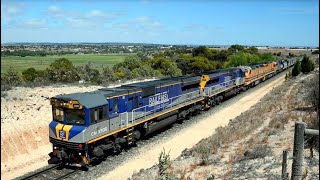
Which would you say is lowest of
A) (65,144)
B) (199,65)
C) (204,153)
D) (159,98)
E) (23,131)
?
(23,131)

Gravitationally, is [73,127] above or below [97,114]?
below

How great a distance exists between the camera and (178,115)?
2512 cm

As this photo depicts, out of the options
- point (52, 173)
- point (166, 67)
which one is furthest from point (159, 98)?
point (166, 67)

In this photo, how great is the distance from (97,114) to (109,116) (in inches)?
40.7

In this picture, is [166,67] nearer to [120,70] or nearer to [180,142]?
[120,70]

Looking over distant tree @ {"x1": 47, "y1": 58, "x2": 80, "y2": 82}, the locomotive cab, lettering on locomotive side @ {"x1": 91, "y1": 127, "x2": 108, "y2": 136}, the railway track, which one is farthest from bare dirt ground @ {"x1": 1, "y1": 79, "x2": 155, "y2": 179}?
distant tree @ {"x1": 47, "y1": 58, "x2": 80, "y2": 82}

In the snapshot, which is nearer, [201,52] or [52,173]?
[52,173]

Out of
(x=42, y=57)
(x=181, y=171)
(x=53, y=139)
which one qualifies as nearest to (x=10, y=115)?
(x=53, y=139)

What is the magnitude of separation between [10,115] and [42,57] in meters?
46.2

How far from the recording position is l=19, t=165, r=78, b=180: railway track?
1494cm

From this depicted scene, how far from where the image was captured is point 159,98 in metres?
22.6

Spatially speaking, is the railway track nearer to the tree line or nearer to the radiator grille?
the radiator grille

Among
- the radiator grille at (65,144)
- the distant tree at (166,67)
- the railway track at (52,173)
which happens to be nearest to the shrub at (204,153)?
the radiator grille at (65,144)

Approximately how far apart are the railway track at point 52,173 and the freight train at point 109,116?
40 cm
